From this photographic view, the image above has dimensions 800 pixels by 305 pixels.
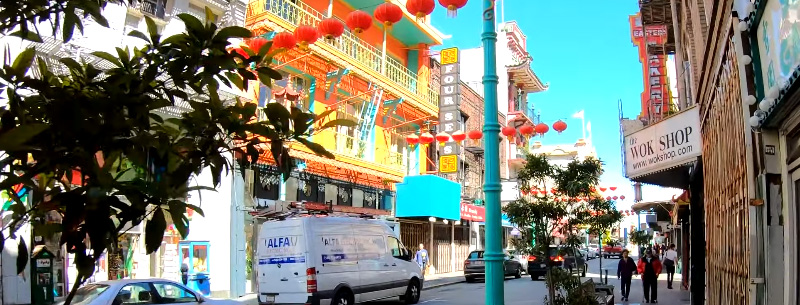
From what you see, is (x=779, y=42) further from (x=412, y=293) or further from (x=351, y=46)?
(x=351, y=46)

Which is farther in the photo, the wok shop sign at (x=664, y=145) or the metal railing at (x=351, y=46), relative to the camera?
the metal railing at (x=351, y=46)

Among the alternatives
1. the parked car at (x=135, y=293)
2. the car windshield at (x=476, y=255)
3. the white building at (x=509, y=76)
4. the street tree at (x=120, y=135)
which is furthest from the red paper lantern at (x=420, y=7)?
the white building at (x=509, y=76)

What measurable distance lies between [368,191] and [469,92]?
41.2 ft

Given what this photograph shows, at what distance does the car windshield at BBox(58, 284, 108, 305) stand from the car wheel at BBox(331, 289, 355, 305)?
586 cm

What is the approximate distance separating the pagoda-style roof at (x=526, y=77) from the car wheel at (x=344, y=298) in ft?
106

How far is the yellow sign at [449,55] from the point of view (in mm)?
28219

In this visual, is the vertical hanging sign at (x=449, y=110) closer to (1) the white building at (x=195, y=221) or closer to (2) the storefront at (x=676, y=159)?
(1) the white building at (x=195, y=221)

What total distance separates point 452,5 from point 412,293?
10215mm

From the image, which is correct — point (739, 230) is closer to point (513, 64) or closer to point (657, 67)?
point (657, 67)

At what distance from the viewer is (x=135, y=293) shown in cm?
1056

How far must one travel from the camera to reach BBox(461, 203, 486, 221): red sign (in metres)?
33.8

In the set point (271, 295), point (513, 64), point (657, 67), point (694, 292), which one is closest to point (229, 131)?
point (271, 295)

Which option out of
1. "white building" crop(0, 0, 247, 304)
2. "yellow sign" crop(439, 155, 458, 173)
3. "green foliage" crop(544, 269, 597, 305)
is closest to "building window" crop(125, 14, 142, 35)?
"white building" crop(0, 0, 247, 304)

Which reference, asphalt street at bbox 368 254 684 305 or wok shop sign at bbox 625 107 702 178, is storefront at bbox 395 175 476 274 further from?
wok shop sign at bbox 625 107 702 178
